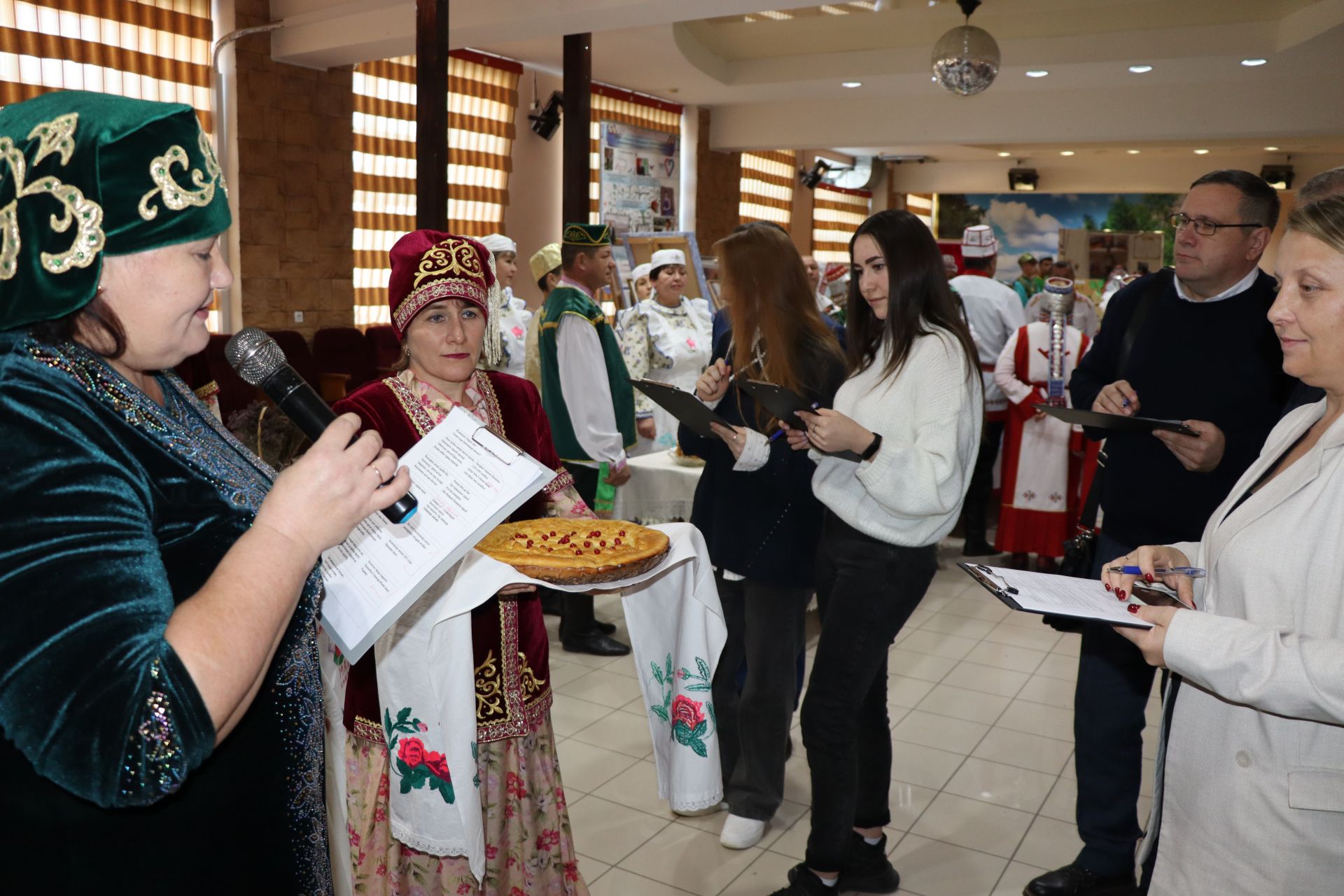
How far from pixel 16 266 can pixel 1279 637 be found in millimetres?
1582

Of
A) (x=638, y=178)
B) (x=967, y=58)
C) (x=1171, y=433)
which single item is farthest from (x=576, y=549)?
(x=638, y=178)

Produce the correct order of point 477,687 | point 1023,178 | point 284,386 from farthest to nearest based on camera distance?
point 1023,178 < point 477,687 < point 284,386

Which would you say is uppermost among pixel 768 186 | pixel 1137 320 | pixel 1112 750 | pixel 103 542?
pixel 768 186

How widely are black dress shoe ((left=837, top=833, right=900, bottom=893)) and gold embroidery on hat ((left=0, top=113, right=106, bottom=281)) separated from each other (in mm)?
2330

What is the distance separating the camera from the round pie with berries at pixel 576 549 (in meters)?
1.72

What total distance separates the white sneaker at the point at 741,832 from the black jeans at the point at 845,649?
387mm

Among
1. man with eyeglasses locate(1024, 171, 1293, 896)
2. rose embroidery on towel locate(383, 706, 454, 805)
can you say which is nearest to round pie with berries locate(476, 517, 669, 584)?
rose embroidery on towel locate(383, 706, 454, 805)

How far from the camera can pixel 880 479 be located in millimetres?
2258

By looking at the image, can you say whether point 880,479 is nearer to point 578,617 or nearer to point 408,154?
point 578,617

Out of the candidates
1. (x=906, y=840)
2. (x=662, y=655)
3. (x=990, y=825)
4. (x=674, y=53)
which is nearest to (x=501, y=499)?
(x=662, y=655)

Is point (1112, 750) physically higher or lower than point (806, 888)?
higher

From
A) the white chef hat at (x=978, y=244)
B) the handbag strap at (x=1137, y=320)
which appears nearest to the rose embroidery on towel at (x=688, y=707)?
the handbag strap at (x=1137, y=320)

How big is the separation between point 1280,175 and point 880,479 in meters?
16.2

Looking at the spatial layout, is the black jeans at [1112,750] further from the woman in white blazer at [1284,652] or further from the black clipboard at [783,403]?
the woman in white blazer at [1284,652]
